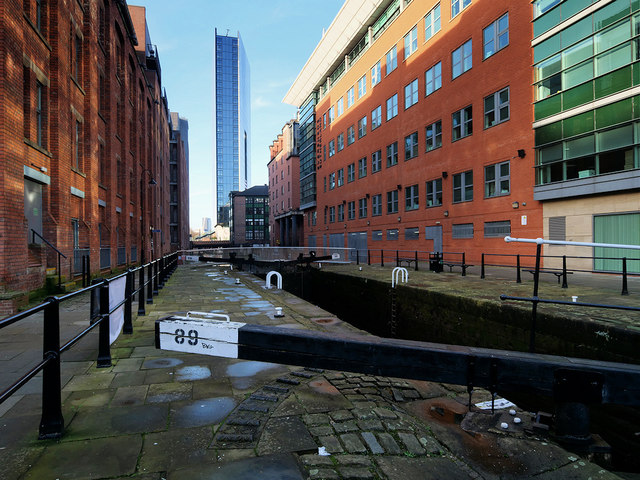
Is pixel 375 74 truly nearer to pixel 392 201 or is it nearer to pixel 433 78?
pixel 433 78

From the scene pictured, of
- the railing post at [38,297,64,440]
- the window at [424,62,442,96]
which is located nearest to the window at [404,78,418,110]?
the window at [424,62,442,96]

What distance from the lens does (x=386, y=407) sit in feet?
11.7

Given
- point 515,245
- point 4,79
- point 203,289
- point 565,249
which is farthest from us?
point 515,245

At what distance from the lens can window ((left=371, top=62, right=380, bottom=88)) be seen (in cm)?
3186

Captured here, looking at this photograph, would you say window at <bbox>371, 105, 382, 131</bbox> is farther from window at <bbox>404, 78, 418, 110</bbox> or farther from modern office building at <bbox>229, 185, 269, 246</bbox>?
modern office building at <bbox>229, 185, 269, 246</bbox>

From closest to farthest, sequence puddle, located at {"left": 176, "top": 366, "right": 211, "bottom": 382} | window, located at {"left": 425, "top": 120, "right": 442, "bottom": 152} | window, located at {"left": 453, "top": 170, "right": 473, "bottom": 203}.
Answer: puddle, located at {"left": 176, "top": 366, "right": 211, "bottom": 382}, window, located at {"left": 453, "top": 170, "right": 473, "bottom": 203}, window, located at {"left": 425, "top": 120, "right": 442, "bottom": 152}

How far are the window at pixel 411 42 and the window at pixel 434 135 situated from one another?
632 centimetres

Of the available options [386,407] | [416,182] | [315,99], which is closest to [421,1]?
[416,182]

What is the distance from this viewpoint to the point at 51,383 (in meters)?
2.92

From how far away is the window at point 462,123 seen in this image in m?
21.9

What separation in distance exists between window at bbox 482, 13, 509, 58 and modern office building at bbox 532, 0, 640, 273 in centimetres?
174

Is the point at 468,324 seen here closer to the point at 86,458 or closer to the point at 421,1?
the point at 86,458

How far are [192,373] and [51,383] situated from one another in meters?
1.78

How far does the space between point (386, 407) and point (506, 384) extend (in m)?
1.17
